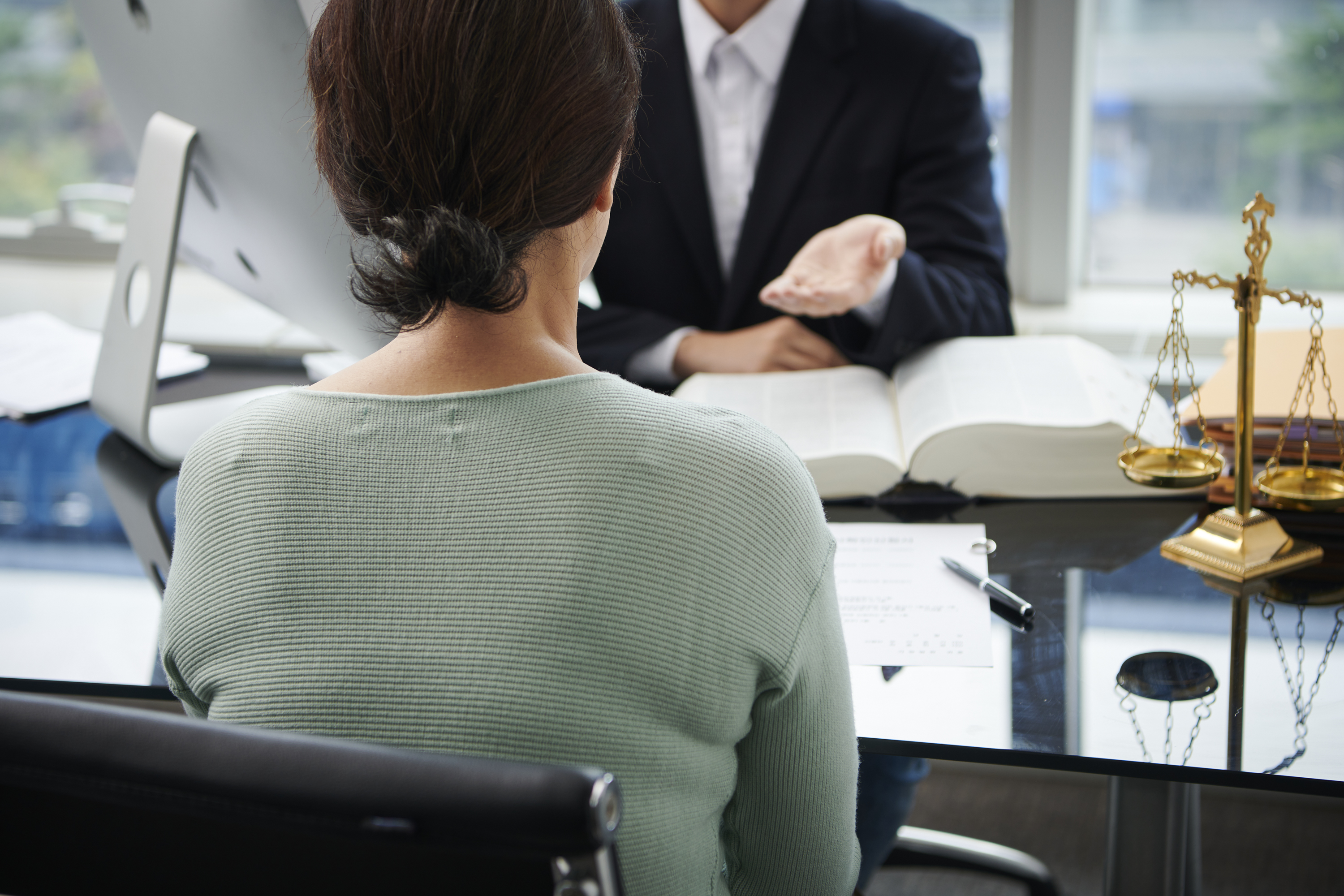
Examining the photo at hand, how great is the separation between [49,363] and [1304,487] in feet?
5.40

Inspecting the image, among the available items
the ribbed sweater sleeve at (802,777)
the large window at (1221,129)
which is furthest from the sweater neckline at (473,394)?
the large window at (1221,129)

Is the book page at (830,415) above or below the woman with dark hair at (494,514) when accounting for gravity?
below

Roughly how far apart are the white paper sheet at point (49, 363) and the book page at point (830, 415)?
2.66ft

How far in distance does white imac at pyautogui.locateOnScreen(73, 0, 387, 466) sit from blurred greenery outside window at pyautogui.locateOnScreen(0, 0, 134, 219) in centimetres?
119

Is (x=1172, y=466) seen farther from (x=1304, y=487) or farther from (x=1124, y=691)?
(x=1124, y=691)

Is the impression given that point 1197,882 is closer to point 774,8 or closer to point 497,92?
point 497,92

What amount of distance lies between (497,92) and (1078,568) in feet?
2.16

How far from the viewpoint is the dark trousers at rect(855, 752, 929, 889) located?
3.88 ft

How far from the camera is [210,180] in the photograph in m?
1.26

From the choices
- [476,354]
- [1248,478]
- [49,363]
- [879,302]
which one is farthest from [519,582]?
[49,363]

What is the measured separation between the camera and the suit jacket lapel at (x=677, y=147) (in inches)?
64.3

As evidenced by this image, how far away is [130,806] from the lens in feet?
1.57

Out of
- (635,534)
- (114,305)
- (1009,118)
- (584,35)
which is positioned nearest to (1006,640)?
(635,534)

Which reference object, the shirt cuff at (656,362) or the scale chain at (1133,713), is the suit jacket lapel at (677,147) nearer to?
the shirt cuff at (656,362)
